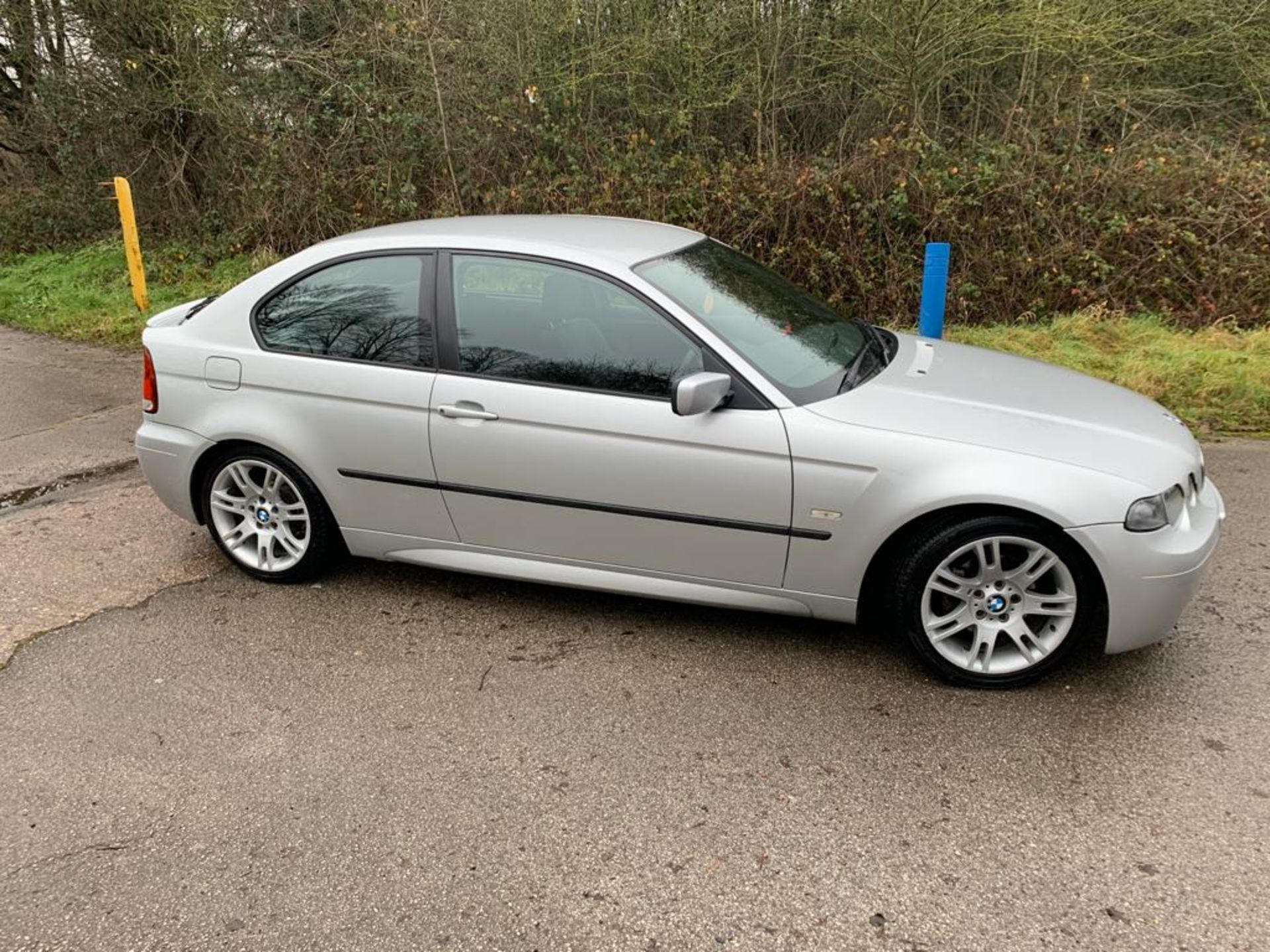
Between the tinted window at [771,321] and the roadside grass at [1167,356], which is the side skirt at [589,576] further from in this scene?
the roadside grass at [1167,356]

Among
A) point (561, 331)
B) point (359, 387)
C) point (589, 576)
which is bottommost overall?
point (589, 576)

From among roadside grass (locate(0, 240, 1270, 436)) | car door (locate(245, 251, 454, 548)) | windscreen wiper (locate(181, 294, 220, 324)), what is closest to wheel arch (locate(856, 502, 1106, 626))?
car door (locate(245, 251, 454, 548))

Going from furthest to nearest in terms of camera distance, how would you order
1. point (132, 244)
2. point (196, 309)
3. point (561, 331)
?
point (132, 244), point (196, 309), point (561, 331)

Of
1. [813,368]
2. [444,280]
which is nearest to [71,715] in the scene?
[444,280]

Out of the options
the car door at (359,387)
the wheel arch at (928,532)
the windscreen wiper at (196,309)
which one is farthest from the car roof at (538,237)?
the wheel arch at (928,532)

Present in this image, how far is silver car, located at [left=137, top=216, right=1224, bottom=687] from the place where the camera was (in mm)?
3281

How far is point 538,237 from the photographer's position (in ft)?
13.1

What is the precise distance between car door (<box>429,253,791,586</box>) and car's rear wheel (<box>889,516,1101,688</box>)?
50 cm

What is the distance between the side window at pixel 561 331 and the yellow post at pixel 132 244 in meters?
7.85

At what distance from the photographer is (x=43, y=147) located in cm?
1351

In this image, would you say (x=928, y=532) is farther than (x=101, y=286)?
No

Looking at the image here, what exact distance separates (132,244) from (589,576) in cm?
870

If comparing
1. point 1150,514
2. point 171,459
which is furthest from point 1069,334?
point 171,459

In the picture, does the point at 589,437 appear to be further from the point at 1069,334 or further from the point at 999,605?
the point at 1069,334
